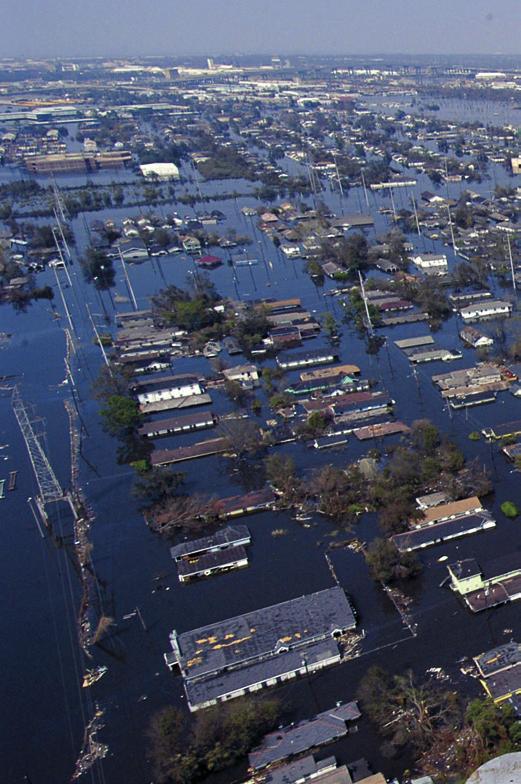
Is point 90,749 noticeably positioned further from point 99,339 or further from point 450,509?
point 99,339

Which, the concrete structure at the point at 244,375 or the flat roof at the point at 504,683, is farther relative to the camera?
the concrete structure at the point at 244,375

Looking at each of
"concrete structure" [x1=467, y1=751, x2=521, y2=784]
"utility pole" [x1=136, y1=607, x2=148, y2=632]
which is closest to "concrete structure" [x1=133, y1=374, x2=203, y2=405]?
"utility pole" [x1=136, y1=607, x2=148, y2=632]

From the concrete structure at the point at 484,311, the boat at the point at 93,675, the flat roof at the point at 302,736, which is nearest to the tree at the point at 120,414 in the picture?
the boat at the point at 93,675

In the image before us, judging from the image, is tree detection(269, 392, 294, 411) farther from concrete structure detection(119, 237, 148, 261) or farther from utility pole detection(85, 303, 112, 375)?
concrete structure detection(119, 237, 148, 261)

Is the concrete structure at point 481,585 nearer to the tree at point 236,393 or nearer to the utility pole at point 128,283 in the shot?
the tree at point 236,393

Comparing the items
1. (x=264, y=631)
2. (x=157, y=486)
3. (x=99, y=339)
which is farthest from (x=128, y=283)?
(x=264, y=631)

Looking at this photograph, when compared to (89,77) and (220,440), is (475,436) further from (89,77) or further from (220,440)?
(89,77)
